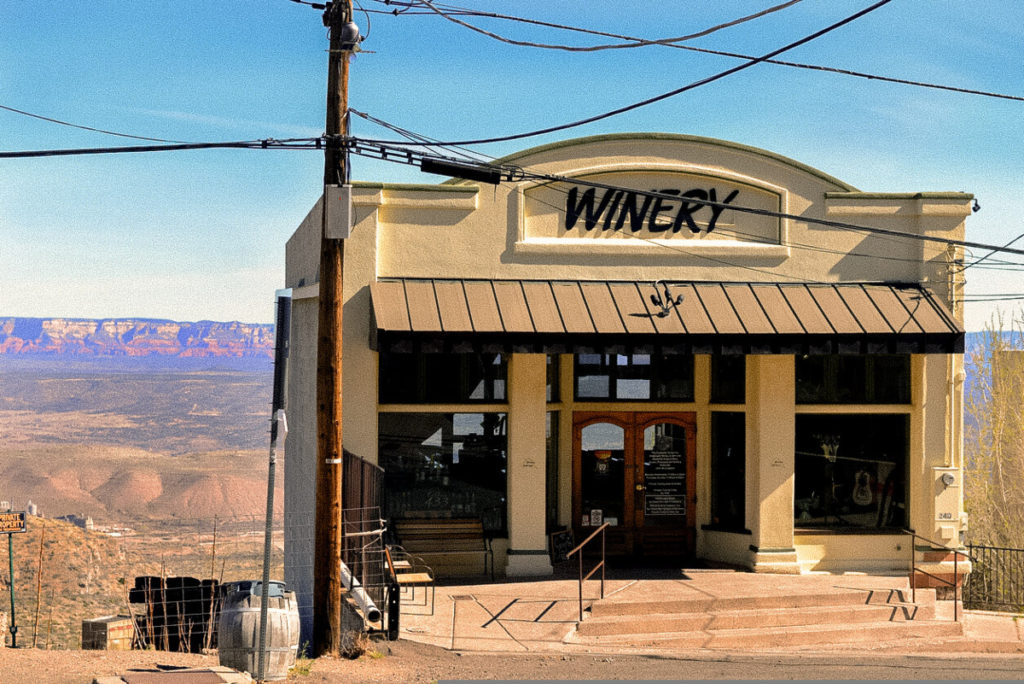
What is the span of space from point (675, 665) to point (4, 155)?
9.88m

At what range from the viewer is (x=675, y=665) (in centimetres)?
1315

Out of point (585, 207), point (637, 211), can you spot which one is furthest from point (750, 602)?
point (585, 207)

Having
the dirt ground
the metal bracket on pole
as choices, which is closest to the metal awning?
the metal bracket on pole

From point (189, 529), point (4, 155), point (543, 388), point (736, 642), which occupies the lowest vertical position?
point (189, 529)

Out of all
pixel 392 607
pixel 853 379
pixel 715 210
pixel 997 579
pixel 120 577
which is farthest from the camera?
pixel 120 577

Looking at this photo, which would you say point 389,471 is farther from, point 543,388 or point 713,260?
point 713,260

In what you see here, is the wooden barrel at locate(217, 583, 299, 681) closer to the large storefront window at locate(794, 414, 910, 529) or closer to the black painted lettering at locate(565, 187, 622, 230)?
the black painted lettering at locate(565, 187, 622, 230)

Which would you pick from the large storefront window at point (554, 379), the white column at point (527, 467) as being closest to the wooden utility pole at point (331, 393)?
the white column at point (527, 467)

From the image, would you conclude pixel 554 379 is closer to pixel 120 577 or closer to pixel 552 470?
pixel 552 470

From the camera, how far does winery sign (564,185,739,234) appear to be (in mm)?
17328

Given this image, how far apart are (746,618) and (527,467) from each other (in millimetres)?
3997

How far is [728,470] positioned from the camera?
18.3m

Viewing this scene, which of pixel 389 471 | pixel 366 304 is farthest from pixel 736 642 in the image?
pixel 366 304

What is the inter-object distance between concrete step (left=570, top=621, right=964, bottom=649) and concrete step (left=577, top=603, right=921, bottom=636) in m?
0.10
